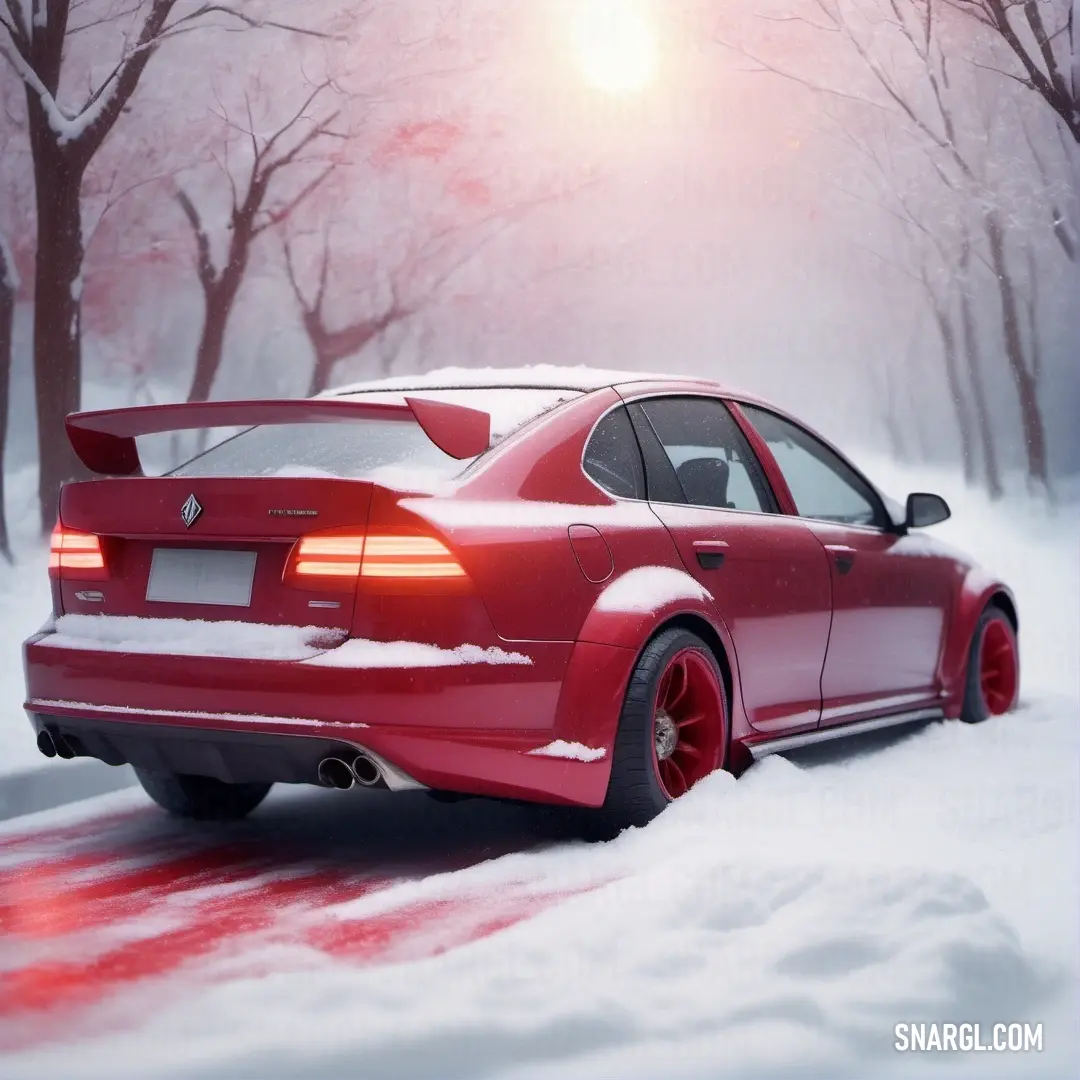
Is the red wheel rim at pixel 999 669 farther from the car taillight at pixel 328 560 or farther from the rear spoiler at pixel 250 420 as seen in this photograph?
the car taillight at pixel 328 560

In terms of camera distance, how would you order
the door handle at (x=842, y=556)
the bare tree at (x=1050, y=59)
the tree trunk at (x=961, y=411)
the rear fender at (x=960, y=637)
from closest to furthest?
the door handle at (x=842, y=556) < the rear fender at (x=960, y=637) < the bare tree at (x=1050, y=59) < the tree trunk at (x=961, y=411)

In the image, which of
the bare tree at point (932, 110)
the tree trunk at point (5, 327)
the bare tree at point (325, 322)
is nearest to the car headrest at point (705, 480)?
the tree trunk at point (5, 327)

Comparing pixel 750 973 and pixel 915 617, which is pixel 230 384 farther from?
pixel 750 973

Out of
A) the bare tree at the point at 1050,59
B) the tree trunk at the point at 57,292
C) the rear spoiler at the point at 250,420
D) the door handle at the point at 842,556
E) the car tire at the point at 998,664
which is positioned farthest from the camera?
the bare tree at the point at 1050,59

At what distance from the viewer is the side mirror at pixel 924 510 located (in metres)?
6.63

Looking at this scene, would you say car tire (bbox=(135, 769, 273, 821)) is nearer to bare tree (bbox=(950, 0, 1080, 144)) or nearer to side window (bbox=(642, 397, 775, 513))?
side window (bbox=(642, 397, 775, 513))

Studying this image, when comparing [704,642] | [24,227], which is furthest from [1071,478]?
[704,642]

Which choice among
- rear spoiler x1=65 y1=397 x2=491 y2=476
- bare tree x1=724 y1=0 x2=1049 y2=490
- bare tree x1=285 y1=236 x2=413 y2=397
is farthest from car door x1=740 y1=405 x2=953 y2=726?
bare tree x1=285 y1=236 x2=413 y2=397

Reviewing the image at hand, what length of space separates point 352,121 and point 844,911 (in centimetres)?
1996

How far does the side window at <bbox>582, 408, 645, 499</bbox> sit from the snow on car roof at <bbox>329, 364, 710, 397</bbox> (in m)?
0.16

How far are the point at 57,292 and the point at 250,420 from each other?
33.5ft

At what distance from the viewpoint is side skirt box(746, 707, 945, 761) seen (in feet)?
17.8

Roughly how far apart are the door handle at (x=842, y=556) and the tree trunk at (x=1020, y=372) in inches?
743

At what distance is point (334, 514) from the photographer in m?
4.16
